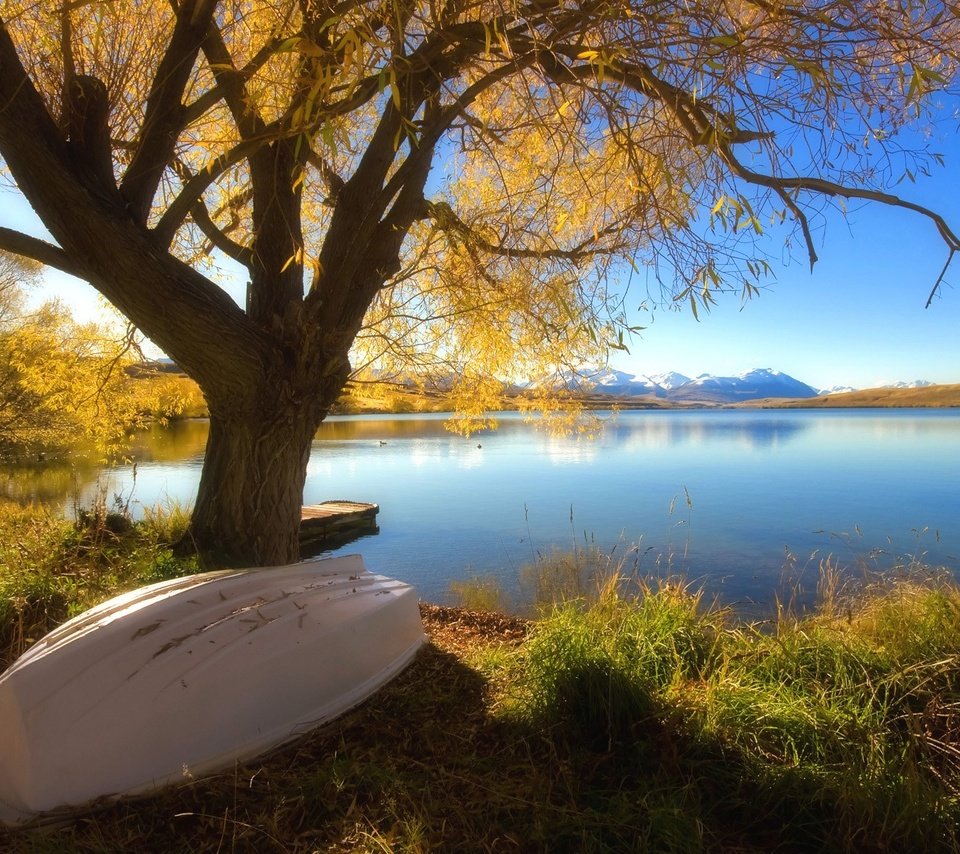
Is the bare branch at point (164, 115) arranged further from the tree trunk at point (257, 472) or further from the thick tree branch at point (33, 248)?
the tree trunk at point (257, 472)

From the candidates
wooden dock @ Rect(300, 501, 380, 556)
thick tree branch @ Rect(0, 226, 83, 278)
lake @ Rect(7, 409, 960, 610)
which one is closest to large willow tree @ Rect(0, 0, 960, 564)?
thick tree branch @ Rect(0, 226, 83, 278)

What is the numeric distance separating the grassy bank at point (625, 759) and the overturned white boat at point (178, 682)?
0.33 feet

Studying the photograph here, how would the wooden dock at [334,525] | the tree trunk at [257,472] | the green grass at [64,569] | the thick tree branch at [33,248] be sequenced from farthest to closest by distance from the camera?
1. the wooden dock at [334,525]
2. the tree trunk at [257,472]
3. the thick tree branch at [33,248]
4. the green grass at [64,569]

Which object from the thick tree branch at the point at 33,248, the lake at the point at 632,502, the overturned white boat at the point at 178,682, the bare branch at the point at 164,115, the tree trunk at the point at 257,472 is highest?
the bare branch at the point at 164,115

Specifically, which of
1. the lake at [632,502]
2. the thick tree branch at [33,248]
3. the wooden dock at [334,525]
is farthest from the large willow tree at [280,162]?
the wooden dock at [334,525]

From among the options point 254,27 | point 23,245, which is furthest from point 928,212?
point 23,245

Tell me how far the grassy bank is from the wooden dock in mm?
9492

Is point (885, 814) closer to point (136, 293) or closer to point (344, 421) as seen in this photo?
point (136, 293)

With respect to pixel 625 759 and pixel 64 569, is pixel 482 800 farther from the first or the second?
pixel 64 569

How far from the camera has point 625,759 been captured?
235 cm

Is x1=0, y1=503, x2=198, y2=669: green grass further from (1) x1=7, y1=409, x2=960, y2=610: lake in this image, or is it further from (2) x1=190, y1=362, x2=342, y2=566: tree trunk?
(1) x1=7, y1=409, x2=960, y2=610: lake

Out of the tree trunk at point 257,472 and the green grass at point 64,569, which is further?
the tree trunk at point 257,472

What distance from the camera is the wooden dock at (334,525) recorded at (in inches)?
483

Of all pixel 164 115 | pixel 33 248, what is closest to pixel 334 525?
pixel 33 248
